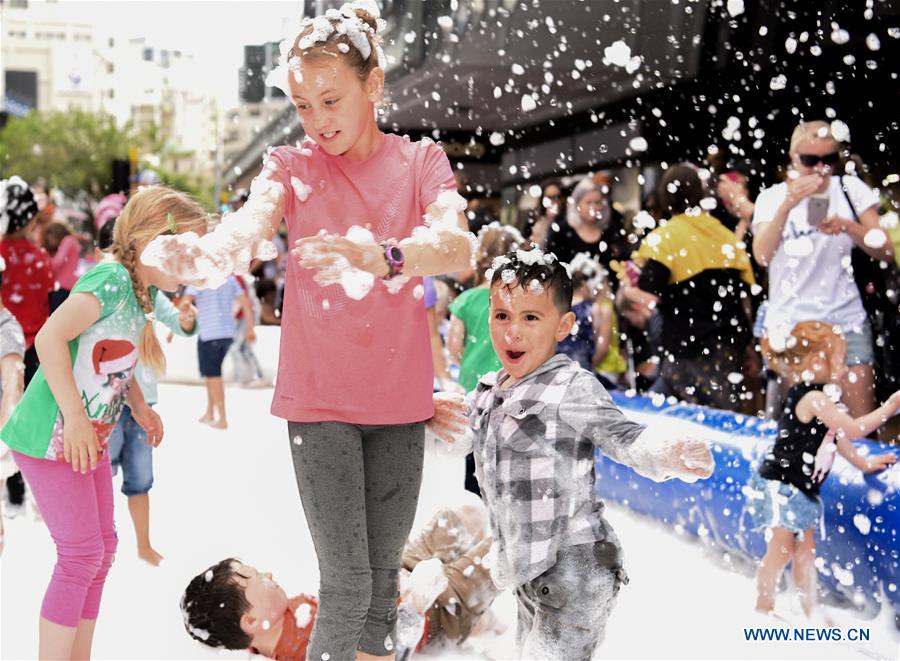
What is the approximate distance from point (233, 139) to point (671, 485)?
52.7 metres

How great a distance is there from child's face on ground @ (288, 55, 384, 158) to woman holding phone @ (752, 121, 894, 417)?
279 centimetres

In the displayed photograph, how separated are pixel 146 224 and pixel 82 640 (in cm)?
126

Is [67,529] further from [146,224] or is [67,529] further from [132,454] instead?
[132,454]

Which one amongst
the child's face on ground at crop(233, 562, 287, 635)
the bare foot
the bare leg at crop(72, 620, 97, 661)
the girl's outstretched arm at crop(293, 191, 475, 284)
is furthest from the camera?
the bare foot

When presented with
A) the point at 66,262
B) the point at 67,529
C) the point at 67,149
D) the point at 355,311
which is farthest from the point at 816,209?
the point at 67,149

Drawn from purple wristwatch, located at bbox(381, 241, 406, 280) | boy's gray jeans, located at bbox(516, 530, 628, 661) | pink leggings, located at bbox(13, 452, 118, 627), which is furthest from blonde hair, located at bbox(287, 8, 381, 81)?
pink leggings, located at bbox(13, 452, 118, 627)

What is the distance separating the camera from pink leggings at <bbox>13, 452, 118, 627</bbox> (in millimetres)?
2727

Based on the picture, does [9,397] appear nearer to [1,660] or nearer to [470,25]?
[1,660]

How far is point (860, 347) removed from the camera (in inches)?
176

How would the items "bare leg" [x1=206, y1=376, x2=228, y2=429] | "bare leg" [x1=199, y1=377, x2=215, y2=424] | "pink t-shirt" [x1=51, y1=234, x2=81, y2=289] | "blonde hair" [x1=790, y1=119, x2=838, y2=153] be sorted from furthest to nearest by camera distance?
"bare leg" [x1=199, y1=377, x2=215, y2=424], "bare leg" [x1=206, y1=376, x2=228, y2=429], "pink t-shirt" [x1=51, y1=234, x2=81, y2=289], "blonde hair" [x1=790, y1=119, x2=838, y2=153]

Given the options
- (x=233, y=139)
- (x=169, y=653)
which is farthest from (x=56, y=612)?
(x=233, y=139)

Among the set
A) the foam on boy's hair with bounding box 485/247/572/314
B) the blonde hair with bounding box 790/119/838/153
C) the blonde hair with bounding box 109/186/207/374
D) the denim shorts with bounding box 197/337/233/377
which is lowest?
the denim shorts with bounding box 197/337/233/377

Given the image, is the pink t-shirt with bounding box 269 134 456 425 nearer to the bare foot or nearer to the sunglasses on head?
the bare foot

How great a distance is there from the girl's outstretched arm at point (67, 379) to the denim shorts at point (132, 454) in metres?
1.75
